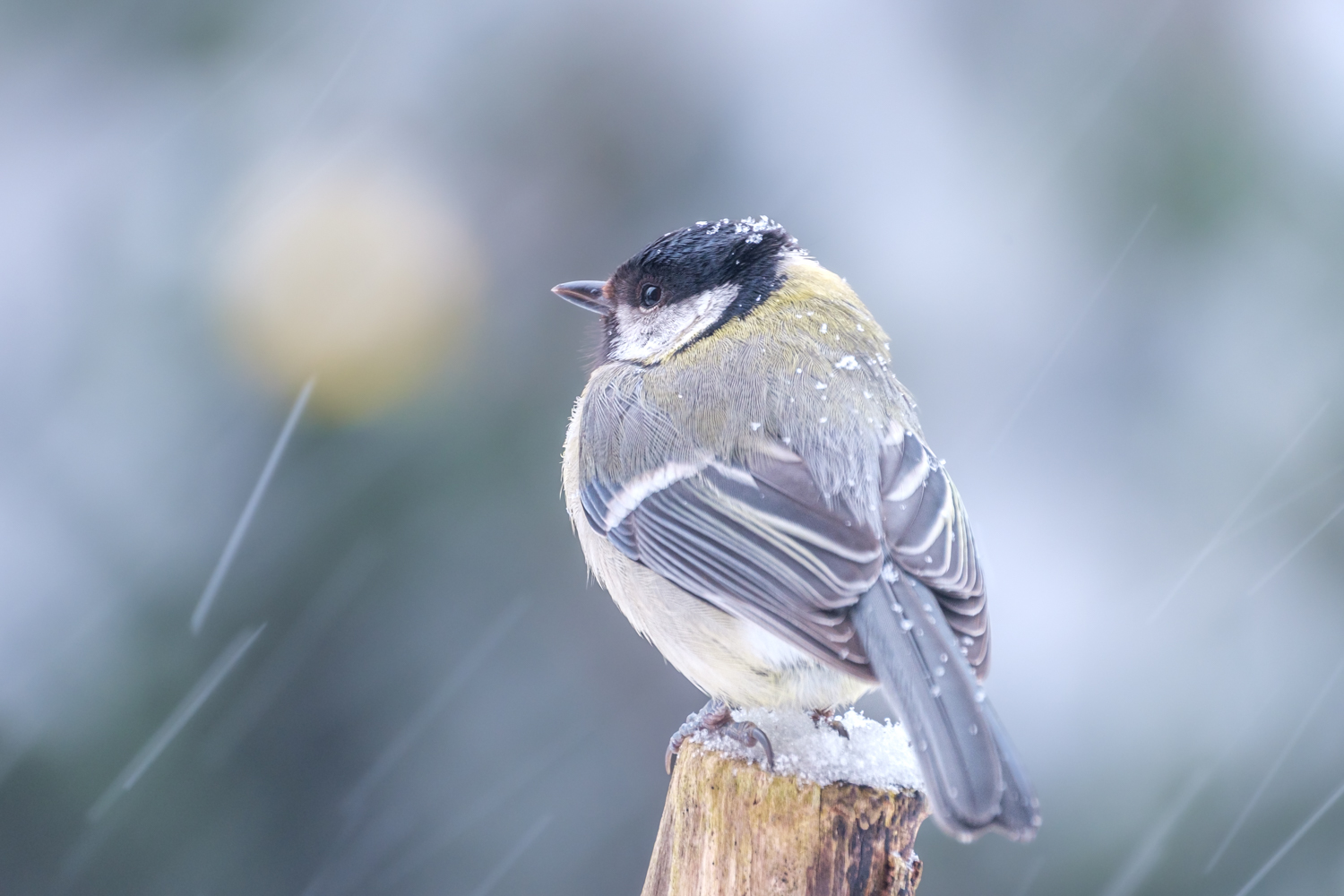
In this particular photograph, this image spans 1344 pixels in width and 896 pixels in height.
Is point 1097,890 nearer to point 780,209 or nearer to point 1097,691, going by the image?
A: point 1097,691

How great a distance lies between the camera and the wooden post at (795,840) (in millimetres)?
1335

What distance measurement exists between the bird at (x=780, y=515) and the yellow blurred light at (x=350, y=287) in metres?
0.86

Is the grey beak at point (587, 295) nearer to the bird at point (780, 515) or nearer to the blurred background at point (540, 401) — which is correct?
the bird at point (780, 515)

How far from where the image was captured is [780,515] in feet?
5.48

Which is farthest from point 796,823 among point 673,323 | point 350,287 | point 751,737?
point 350,287

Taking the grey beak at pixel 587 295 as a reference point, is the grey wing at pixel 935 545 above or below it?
above

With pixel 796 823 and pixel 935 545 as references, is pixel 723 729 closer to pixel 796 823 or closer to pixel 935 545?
pixel 796 823

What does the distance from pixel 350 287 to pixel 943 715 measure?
223cm

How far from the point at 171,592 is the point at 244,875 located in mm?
831

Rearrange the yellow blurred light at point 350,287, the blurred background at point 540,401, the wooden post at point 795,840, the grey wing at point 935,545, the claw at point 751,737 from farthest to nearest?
the yellow blurred light at point 350,287, the blurred background at point 540,401, the grey wing at point 935,545, the claw at point 751,737, the wooden post at point 795,840

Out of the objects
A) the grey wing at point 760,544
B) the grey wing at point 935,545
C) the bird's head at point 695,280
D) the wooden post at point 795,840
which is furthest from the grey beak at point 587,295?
the wooden post at point 795,840

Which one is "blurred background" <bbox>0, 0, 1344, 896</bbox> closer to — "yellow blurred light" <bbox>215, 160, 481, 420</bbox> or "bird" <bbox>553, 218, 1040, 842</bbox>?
"yellow blurred light" <bbox>215, 160, 481, 420</bbox>

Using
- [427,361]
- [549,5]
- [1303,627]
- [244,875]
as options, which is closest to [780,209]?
[549,5]

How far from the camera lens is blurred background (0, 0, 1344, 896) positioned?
2.63m
